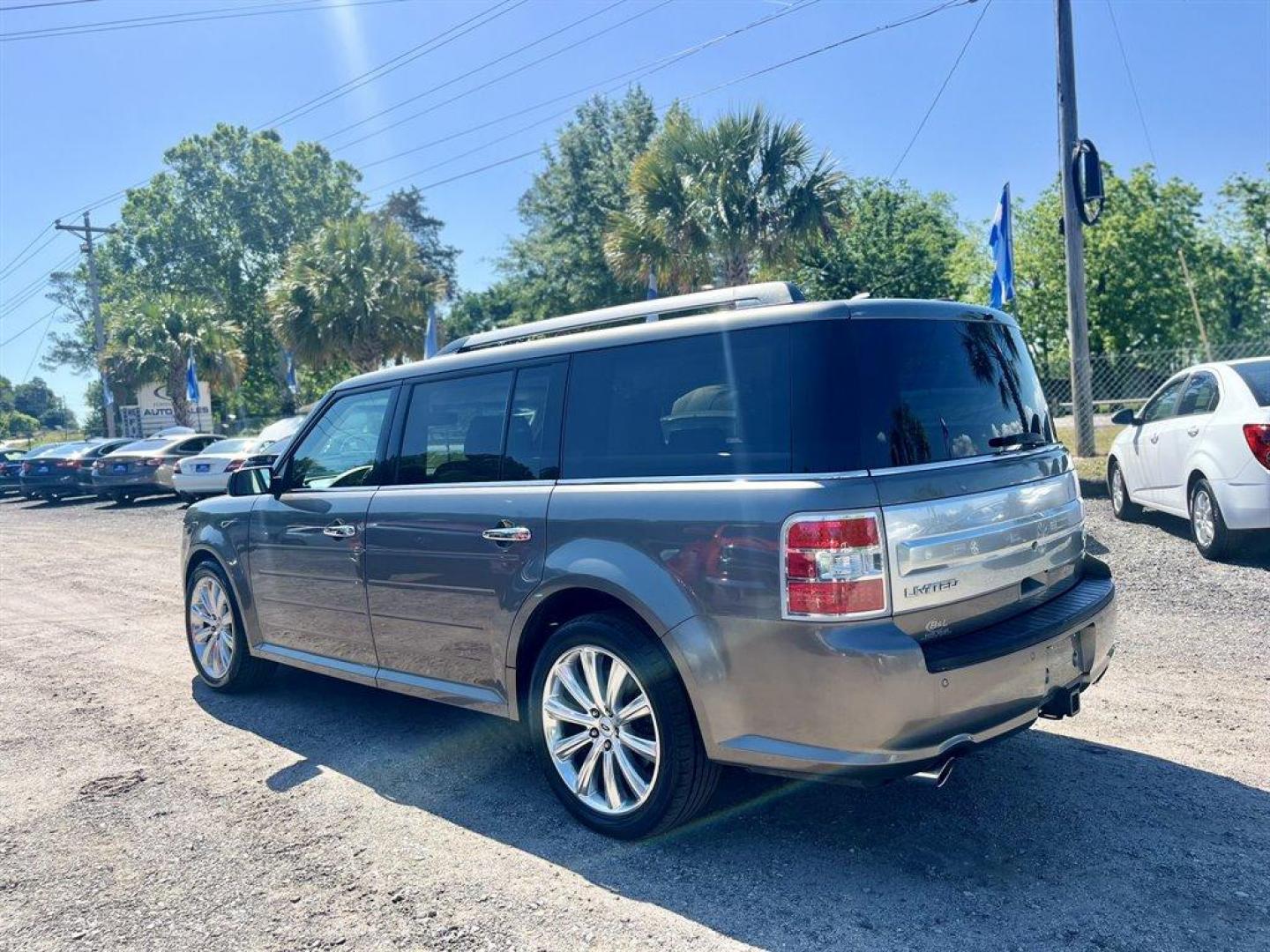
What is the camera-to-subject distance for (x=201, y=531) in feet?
19.3

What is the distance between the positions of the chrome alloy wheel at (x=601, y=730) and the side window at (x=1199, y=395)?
668cm

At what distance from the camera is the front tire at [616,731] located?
11.0ft

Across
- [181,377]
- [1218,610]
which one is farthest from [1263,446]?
[181,377]

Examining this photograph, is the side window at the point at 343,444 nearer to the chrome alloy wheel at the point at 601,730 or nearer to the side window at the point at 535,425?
the side window at the point at 535,425

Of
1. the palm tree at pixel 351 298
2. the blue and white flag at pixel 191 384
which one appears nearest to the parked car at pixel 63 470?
→ the palm tree at pixel 351 298

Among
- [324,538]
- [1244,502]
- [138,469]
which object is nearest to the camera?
[324,538]

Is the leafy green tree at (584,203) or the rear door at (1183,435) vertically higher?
the leafy green tree at (584,203)

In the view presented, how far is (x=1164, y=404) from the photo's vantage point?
9.04 meters

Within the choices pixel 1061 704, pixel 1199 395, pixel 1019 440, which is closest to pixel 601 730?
pixel 1061 704

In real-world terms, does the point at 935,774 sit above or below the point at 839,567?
below

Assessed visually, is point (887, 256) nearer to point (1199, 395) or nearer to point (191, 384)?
point (191, 384)

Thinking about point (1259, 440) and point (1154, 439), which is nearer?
point (1259, 440)

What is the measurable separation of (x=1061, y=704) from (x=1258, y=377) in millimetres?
5751

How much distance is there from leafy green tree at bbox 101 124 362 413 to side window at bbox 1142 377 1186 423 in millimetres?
47578
